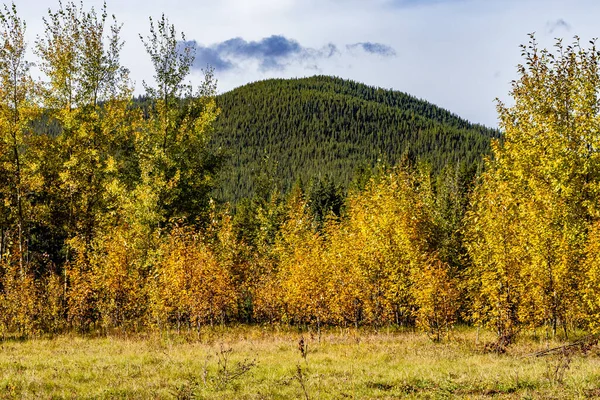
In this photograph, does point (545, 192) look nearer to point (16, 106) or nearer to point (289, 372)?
point (289, 372)

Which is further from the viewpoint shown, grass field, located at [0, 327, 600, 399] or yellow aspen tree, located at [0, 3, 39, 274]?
yellow aspen tree, located at [0, 3, 39, 274]

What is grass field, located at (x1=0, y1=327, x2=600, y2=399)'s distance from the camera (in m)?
10.9

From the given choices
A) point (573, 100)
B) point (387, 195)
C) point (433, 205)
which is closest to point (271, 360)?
point (387, 195)

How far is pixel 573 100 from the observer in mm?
23281

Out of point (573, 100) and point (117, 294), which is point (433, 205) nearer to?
point (573, 100)

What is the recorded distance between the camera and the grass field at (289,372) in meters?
10.9

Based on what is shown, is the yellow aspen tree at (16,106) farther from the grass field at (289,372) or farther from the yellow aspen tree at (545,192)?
the yellow aspen tree at (545,192)

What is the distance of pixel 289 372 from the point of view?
1360 centimetres

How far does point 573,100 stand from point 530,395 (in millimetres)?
18466

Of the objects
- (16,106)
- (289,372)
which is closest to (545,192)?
(289,372)

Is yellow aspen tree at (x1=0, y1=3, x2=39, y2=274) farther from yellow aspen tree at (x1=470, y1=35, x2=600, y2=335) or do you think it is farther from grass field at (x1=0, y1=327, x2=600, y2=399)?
yellow aspen tree at (x1=470, y1=35, x2=600, y2=335)

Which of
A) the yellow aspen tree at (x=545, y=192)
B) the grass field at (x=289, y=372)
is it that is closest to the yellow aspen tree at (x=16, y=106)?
the grass field at (x=289, y=372)

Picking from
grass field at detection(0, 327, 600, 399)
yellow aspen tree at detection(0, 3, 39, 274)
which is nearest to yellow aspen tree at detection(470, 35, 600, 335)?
grass field at detection(0, 327, 600, 399)

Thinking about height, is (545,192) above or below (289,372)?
above
